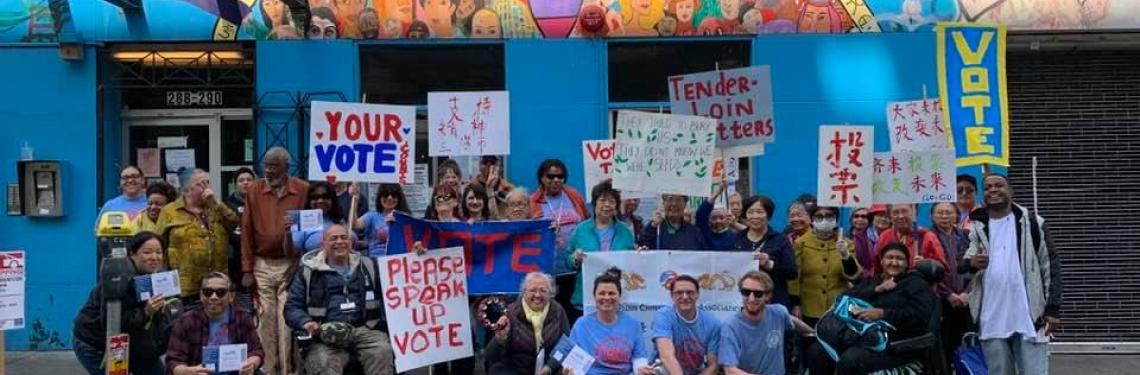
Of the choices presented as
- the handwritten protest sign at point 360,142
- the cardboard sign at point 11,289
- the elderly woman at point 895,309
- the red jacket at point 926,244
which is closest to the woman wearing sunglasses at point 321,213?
the handwritten protest sign at point 360,142

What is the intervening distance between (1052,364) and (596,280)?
220 inches

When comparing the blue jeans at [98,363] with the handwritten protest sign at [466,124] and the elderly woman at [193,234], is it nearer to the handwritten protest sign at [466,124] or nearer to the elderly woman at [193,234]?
the elderly woman at [193,234]

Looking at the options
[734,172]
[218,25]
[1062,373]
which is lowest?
[1062,373]

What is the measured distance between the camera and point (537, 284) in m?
7.97

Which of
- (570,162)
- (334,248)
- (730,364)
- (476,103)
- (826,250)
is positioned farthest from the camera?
(570,162)

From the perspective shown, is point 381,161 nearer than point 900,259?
No

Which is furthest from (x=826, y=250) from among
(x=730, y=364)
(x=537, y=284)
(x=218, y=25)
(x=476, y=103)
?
(x=218, y=25)

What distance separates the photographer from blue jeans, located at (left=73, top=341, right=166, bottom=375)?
7637 millimetres

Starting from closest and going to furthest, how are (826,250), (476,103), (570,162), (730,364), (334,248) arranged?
(730,364) → (334,248) → (826,250) → (476,103) → (570,162)

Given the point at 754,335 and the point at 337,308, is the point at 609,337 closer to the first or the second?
the point at 754,335

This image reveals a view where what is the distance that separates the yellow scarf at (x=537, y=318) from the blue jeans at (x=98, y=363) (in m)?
2.36

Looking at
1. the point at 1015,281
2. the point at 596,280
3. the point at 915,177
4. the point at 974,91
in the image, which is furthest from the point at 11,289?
the point at 974,91

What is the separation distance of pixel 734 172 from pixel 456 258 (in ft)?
10.5

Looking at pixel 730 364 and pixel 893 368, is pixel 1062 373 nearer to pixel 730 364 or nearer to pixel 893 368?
pixel 893 368
